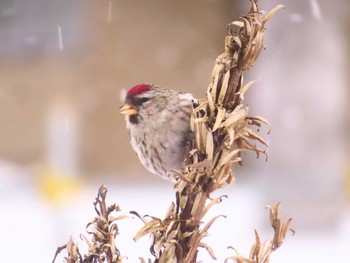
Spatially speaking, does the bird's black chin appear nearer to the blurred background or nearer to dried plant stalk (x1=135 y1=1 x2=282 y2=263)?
dried plant stalk (x1=135 y1=1 x2=282 y2=263)

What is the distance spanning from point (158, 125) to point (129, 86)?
2886 mm

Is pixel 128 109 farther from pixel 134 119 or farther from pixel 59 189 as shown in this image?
pixel 59 189

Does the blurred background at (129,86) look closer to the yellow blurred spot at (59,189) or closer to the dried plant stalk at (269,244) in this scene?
the yellow blurred spot at (59,189)

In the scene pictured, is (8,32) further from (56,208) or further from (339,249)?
(339,249)

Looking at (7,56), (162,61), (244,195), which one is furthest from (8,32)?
(244,195)

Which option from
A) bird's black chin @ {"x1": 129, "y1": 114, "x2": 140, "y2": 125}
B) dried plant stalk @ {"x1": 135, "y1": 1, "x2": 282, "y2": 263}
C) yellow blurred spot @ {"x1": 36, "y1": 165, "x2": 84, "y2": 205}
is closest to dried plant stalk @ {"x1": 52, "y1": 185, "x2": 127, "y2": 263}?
dried plant stalk @ {"x1": 135, "y1": 1, "x2": 282, "y2": 263}

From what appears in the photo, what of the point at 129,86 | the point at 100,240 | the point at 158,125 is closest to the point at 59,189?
the point at 129,86

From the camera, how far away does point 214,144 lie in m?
0.44

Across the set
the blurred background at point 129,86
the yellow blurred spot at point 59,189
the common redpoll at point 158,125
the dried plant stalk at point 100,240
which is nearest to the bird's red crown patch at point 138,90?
the common redpoll at point 158,125

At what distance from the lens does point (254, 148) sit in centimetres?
45

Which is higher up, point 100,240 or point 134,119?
point 134,119

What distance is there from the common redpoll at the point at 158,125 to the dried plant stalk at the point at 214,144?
0.08 m

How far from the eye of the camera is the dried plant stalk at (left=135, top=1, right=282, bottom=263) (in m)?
0.42

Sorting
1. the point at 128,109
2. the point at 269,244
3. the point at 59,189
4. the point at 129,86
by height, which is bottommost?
the point at 269,244
